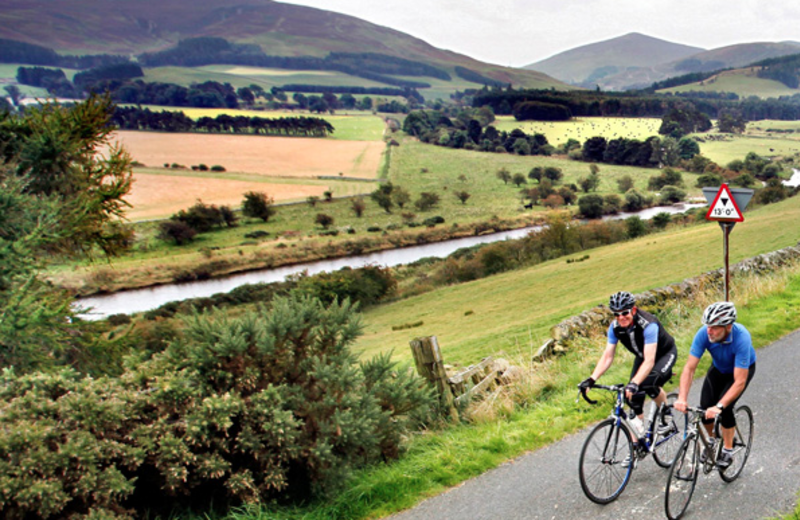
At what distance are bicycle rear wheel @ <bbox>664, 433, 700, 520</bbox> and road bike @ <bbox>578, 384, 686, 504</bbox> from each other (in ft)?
1.52

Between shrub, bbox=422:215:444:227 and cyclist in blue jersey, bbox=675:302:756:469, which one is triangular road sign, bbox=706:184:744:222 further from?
shrub, bbox=422:215:444:227

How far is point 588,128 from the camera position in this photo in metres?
173

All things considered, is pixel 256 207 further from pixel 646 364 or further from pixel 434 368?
pixel 646 364

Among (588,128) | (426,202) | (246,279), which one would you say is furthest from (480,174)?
(588,128)

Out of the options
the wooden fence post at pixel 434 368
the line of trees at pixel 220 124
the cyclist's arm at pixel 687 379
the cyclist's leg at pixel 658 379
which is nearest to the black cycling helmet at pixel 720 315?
the cyclist's arm at pixel 687 379

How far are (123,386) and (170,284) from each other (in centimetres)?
5915

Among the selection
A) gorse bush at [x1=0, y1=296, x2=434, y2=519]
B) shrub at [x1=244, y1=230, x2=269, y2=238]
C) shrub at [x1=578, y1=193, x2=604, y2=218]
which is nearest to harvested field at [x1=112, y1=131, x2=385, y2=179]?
shrub at [x1=244, y1=230, x2=269, y2=238]

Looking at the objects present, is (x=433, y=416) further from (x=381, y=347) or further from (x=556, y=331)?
(x=381, y=347)

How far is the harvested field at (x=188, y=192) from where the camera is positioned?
87.6 m

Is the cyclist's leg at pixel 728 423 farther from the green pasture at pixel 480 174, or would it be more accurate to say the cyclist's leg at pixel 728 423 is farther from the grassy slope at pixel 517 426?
the green pasture at pixel 480 174

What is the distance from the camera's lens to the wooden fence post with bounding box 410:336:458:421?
8852mm

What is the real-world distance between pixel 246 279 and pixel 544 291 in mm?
39643

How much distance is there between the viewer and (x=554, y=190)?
311 feet

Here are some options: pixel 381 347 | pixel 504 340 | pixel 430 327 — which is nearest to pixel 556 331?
pixel 504 340
